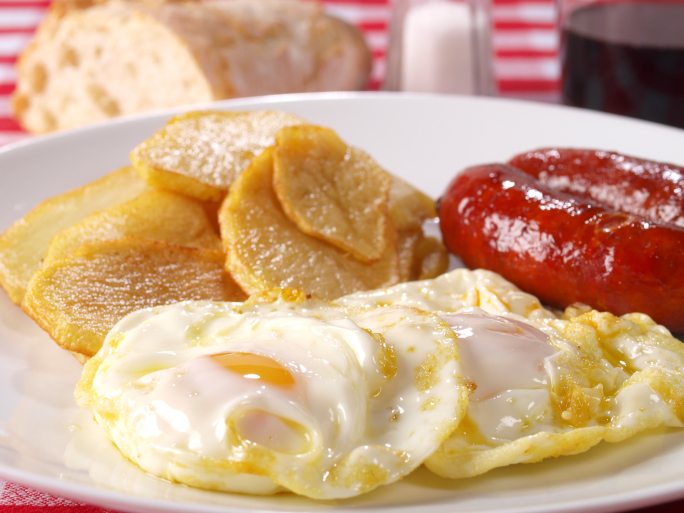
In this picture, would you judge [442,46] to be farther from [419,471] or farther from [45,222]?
[419,471]

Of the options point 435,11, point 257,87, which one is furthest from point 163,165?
point 435,11

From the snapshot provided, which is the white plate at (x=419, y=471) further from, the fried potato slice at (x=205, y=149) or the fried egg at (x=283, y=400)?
the fried potato slice at (x=205, y=149)

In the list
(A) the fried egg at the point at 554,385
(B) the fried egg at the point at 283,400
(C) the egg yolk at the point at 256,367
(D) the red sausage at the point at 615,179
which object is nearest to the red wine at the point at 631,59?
(D) the red sausage at the point at 615,179

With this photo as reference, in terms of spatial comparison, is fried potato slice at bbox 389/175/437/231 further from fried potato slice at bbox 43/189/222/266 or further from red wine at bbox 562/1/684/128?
red wine at bbox 562/1/684/128

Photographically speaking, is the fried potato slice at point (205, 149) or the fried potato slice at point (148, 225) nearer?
the fried potato slice at point (148, 225)

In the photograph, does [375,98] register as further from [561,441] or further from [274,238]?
[561,441]

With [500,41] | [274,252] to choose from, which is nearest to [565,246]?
[274,252]
